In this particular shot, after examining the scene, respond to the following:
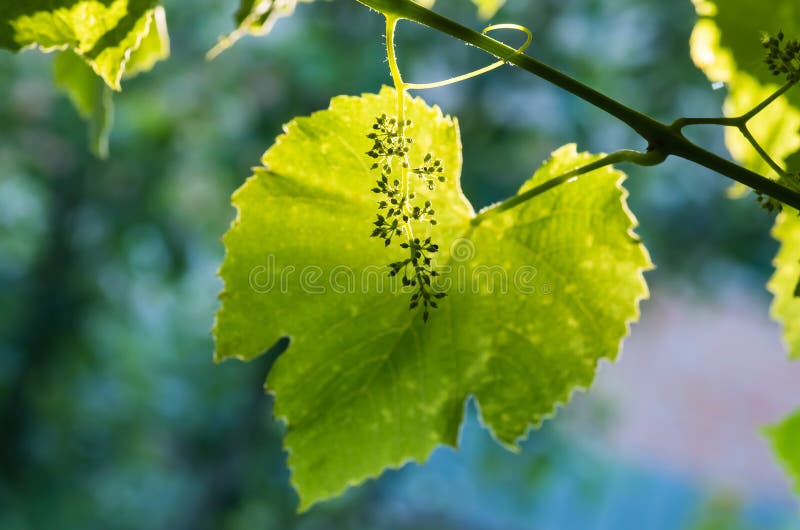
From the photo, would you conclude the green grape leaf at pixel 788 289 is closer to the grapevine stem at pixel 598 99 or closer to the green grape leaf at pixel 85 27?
the grapevine stem at pixel 598 99

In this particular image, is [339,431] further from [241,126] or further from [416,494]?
[416,494]

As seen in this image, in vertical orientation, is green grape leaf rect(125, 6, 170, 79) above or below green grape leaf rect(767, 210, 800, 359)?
below

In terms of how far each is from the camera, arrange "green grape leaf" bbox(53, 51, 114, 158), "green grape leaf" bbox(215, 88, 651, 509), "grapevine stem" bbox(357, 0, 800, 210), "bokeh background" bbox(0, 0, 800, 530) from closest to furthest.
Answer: "grapevine stem" bbox(357, 0, 800, 210)
"green grape leaf" bbox(215, 88, 651, 509)
"green grape leaf" bbox(53, 51, 114, 158)
"bokeh background" bbox(0, 0, 800, 530)

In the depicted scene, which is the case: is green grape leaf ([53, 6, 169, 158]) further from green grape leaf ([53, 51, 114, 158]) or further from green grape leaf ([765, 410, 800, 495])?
green grape leaf ([765, 410, 800, 495])

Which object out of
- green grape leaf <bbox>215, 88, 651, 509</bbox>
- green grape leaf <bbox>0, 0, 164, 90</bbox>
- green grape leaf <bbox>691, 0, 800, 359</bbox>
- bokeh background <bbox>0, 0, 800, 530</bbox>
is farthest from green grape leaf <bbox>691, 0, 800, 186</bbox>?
bokeh background <bbox>0, 0, 800, 530</bbox>

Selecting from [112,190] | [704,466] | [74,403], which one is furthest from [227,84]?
[704,466]

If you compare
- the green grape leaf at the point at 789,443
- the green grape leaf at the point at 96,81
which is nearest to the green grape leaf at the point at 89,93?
the green grape leaf at the point at 96,81

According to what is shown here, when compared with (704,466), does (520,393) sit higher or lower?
lower
